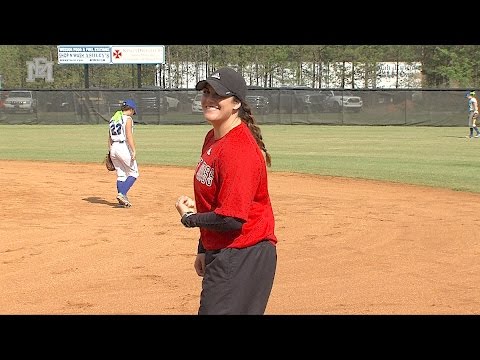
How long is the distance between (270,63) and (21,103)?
30966 millimetres

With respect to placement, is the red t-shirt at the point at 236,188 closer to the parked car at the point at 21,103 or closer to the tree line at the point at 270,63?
the parked car at the point at 21,103

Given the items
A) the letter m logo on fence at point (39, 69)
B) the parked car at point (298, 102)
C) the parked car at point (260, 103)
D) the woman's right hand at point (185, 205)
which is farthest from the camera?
the letter m logo on fence at point (39, 69)

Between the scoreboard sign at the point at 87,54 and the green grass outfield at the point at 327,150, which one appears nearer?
the green grass outfield at the point at 327,150

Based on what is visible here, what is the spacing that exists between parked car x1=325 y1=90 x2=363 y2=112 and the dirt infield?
26.1m

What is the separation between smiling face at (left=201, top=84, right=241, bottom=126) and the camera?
3.96 m

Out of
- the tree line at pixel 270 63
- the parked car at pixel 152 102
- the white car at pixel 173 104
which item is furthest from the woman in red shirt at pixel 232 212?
the tree line at pixel 270 63

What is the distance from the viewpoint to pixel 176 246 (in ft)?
31.3

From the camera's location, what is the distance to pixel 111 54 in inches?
2343

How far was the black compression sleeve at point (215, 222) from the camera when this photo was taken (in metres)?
3.83

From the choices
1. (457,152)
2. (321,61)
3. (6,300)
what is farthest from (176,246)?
(321,61)

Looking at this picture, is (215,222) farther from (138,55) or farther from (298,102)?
(138,55)

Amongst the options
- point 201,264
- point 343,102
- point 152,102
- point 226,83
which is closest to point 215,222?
point 201,264

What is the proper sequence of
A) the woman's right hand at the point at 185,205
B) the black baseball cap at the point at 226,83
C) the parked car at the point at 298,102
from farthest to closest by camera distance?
the parked car at the point at 298,102, the woman's right hand at the point at 185,205, the black baseball cap at the point at 226,83

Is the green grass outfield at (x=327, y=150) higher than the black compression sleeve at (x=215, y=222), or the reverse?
the black compression sleeve at (x=215, y=222)
